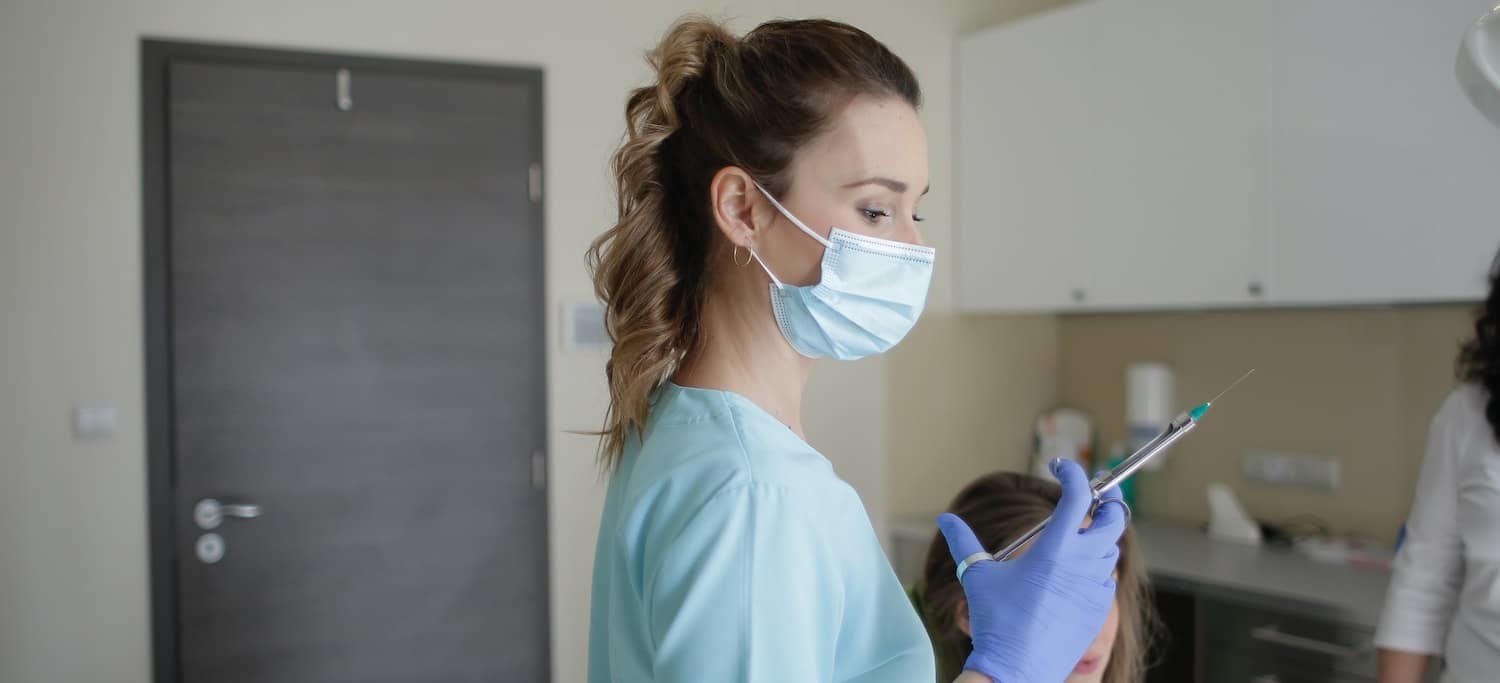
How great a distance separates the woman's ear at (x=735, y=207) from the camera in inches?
37.8

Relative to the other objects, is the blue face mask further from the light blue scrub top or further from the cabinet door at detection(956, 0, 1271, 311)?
the cabinet door at detection(956, 0, 1271, 311)

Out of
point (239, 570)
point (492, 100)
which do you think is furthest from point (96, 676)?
point (492, 100)

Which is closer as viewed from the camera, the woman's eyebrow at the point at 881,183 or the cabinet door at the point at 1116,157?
the woman's eyebrow at the point at 881,183

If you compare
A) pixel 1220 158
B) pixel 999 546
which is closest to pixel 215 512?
pixel 999 546

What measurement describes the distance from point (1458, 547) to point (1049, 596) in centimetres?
108

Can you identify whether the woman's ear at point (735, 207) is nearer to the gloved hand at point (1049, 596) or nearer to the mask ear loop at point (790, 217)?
the mask ear loop at point (790, 217)

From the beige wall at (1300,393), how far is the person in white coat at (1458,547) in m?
1.02

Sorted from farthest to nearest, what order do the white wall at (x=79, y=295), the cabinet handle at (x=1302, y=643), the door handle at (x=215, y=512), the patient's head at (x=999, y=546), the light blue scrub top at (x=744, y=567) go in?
the door handle at (x=215, y=512) → the white wall at (x=79, y=295) → the cabinet handle at (x=1302, y=643) → the patient's head at (x=999, y=546) → the light blue scrub top at (x=744, y=567)

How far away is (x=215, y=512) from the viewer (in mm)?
2457

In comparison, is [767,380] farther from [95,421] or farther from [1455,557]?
[95,421]

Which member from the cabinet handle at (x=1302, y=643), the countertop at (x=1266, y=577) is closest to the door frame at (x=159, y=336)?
the countertop at (x=1266, y=577)

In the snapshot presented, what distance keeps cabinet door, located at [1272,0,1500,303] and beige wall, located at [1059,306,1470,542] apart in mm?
368

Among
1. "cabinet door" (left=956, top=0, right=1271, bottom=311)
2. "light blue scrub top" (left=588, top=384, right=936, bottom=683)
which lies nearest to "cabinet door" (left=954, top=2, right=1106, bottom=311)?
"cabinet door" (left=956, top=0, right=1271, bottom=311)

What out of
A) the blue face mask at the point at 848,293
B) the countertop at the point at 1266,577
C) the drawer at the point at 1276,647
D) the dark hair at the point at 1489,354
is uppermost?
the blue face mask at the point at 848,293
